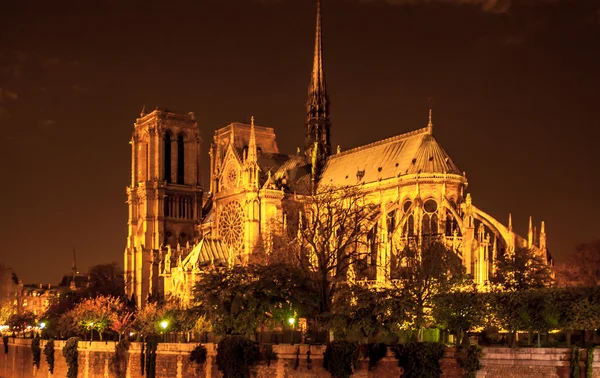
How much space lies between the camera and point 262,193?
84312 mm

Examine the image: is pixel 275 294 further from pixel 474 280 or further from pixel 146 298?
pixel 146 298

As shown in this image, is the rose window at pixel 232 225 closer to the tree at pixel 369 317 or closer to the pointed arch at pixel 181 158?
the pointed arch at pixel 181 158

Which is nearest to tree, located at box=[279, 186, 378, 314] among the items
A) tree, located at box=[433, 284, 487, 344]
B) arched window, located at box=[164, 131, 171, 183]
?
tree, located at box=[433, 284, 487, 344]

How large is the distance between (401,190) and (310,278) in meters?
24.9

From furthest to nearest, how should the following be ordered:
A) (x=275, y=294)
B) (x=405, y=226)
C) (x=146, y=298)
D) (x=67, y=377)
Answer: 1. (x=146, y=298)
2. (x=405, y=226)
3. (x=67, y=377)
4. (x=275, y=294)

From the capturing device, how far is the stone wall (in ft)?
131

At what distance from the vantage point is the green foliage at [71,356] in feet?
196

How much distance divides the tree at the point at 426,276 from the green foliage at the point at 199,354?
10261 millimetres

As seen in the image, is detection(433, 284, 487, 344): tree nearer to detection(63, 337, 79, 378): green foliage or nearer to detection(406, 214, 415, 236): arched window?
detection(63, 337, 79, 378): green foliage

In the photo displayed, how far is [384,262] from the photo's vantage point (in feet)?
228

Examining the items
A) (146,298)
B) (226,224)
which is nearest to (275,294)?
(226,224)

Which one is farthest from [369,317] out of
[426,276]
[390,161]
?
[390,161]

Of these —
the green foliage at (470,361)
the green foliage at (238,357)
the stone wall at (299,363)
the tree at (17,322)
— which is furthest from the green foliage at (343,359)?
the tree at (17,322)

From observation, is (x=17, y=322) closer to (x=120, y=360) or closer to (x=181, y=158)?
(x=181, y=158)
